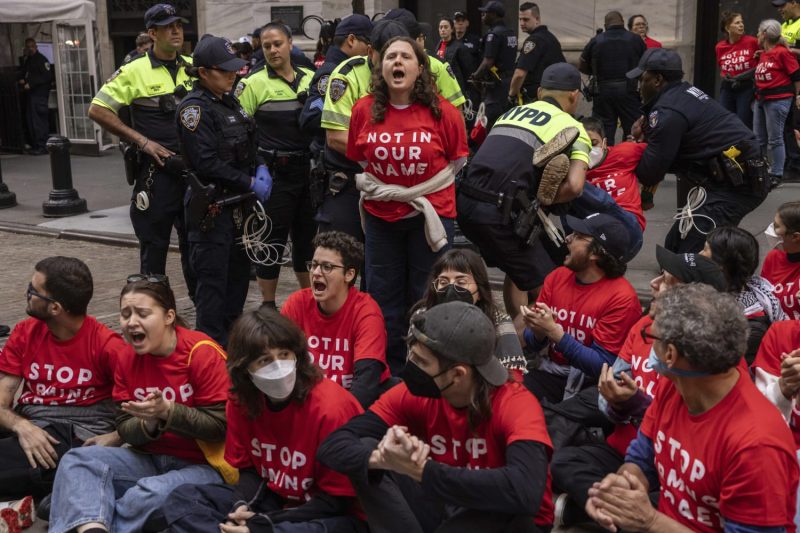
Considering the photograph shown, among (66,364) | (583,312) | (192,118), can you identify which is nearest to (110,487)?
(66,364)

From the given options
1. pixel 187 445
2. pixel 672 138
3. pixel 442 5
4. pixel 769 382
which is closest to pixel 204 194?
pixel 187 445

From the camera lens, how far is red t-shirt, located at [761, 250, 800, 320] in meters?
5.14

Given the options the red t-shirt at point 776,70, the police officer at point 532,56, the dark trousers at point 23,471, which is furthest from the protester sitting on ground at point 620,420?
the police officer at point 532,56

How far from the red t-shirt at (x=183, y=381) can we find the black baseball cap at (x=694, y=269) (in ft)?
6.22

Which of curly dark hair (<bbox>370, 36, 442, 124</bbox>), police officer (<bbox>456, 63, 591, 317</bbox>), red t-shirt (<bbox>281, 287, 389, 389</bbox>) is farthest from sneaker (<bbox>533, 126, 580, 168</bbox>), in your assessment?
red t-shirt (<bbox>281, 287, 389, 389</bbox>)

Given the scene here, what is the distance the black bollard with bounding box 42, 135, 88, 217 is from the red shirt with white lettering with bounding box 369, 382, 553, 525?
29.1ft

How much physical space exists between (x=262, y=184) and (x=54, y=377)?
2.03 m

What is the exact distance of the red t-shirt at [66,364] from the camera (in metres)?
4.87

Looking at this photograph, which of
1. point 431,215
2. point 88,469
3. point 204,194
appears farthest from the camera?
point 204,194

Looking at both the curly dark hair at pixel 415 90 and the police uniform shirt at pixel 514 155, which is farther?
the police uniform shirt at pixel 514 155

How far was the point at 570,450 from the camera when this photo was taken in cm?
445

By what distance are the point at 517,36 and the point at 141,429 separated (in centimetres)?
1065

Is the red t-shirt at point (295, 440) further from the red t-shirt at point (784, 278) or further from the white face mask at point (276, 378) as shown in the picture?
the red t-shirt at point (784, 278)

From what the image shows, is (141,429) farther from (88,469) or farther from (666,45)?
(666,45)
